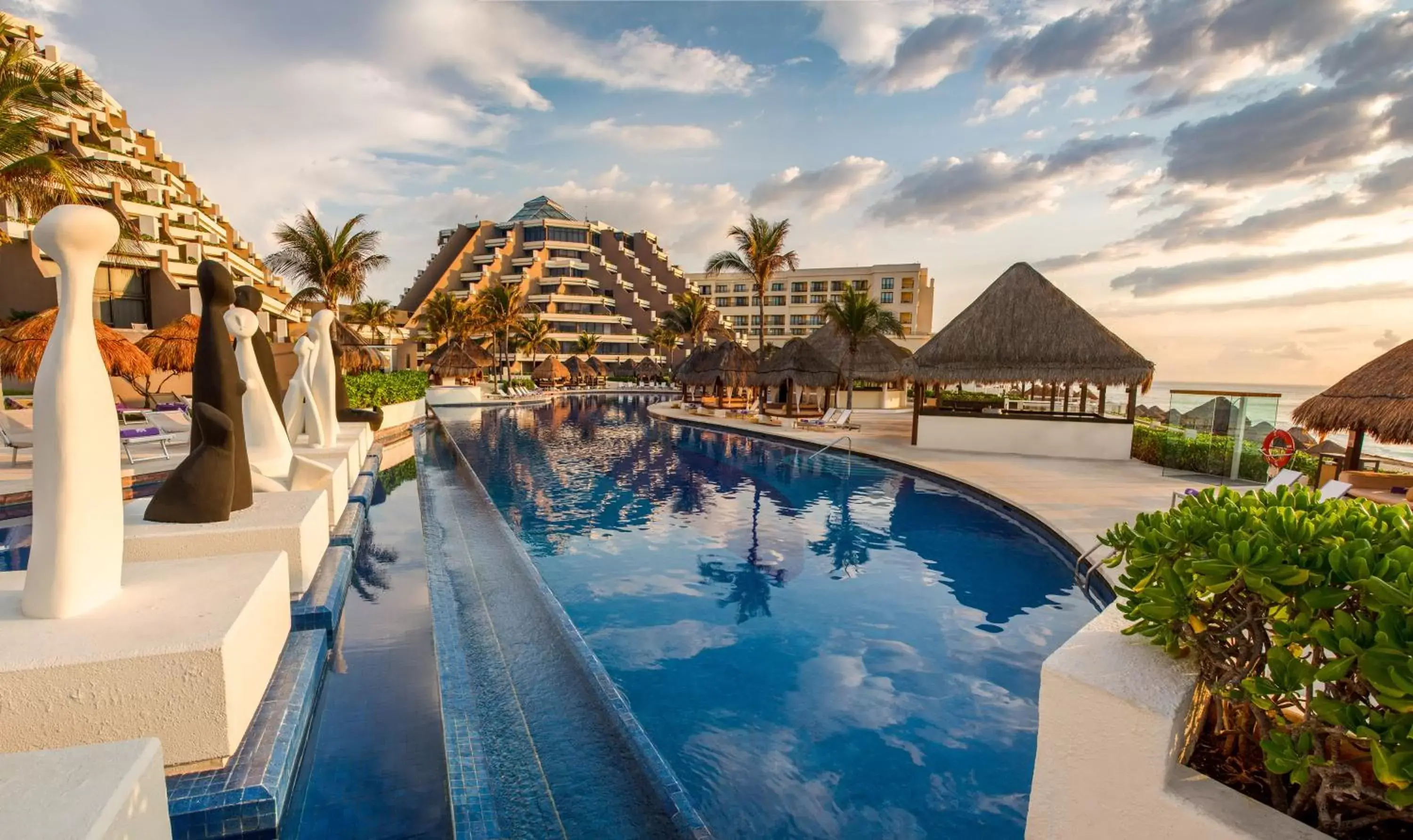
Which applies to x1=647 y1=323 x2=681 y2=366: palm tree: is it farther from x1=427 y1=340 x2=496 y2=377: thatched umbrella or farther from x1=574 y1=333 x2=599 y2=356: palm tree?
x1=427 y1=340 x2=496 y2=377: thatched umbrella

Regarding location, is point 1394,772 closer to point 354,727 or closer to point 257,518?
point 354,727

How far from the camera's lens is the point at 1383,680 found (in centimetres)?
151

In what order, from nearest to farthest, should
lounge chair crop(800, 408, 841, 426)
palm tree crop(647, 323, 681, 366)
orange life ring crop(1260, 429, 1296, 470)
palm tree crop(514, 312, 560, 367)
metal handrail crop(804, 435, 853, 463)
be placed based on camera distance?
orange life ring crop(1260, 429, 1296, 470) → metal handrail crop(804, 435, 853, 463) → lounge chair crop(800, 408, 841, 426) → palm tree crop(514, 312, 560, 367) → palm tree crop(647, 323, 681, 366)

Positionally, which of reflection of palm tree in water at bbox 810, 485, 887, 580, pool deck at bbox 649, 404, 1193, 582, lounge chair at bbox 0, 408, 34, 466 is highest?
lounge chair at bbox 0, 408, 34, 466

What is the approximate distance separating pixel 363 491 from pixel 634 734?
305 inches

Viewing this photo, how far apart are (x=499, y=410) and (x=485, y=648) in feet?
89.4

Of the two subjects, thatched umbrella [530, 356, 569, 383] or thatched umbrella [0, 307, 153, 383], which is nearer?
thatched umbrella [0, 307, 153, 383]

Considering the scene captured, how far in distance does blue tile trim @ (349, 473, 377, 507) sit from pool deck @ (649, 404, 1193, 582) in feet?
31.7

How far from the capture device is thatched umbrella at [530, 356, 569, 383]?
44.5 metres

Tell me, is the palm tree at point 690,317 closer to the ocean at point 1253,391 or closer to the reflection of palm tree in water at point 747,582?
the ocean at point 1253,391

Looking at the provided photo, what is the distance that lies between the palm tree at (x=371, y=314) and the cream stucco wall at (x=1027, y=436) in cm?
4290

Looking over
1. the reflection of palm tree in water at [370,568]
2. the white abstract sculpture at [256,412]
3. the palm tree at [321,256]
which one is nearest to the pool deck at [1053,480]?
the reflection of palm tree in water at [370,568]

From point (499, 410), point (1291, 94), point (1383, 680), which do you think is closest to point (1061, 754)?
point (1383, 680)

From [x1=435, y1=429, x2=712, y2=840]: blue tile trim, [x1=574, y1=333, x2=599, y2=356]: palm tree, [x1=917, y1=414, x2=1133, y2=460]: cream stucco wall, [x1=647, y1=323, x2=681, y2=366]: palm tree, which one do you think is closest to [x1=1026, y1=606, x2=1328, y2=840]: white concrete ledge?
[x1=435, y1=429, x2=712, y2=840]: blue tile trim
